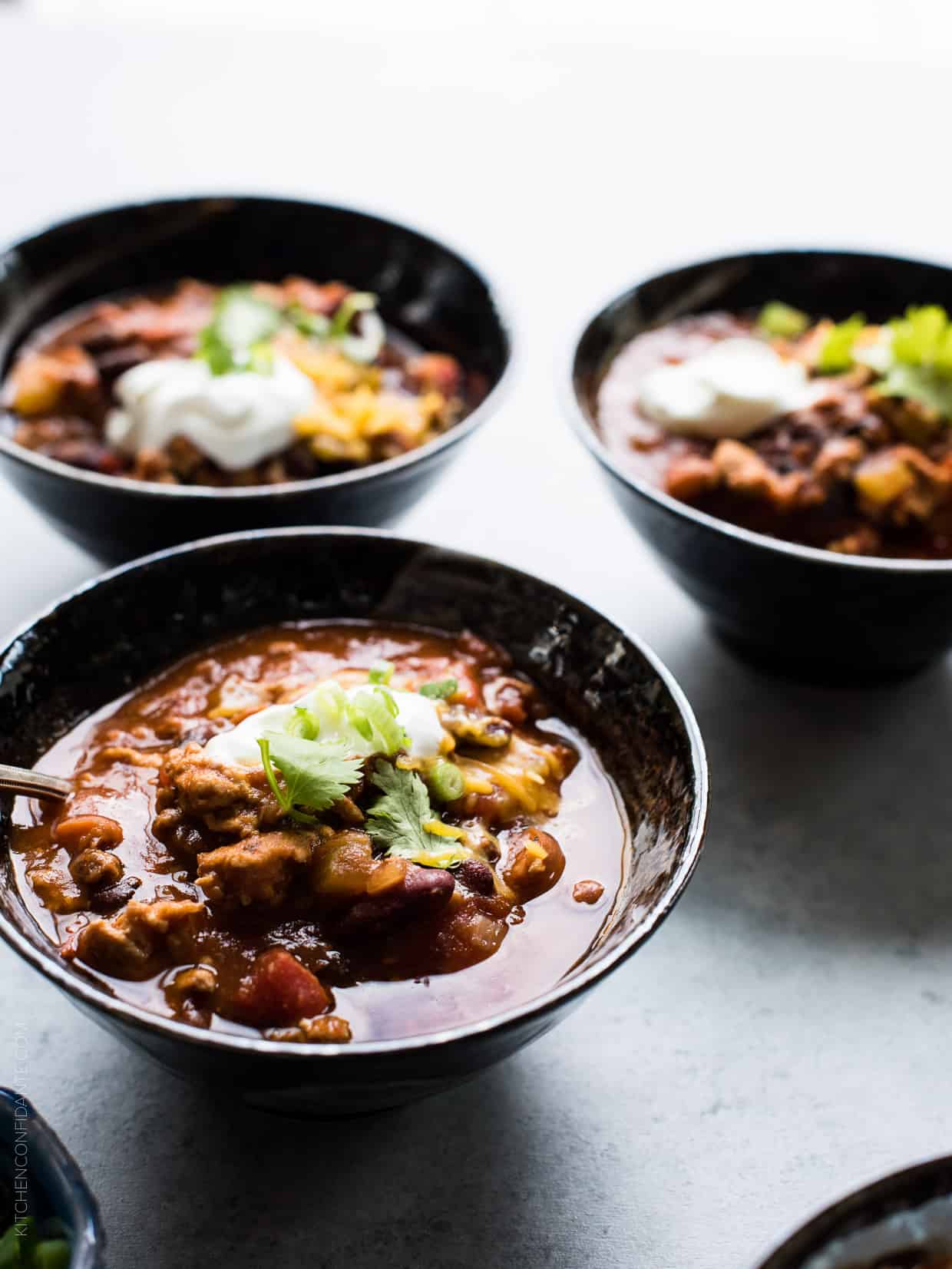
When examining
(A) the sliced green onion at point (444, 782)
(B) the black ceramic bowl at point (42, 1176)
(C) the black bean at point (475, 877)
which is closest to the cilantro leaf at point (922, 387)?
(A) the sliced green onion at point (444, 782)

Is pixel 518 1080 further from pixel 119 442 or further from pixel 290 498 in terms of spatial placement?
pixel 119 442

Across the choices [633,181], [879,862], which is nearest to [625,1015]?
[879,862]

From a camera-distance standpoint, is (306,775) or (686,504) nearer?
(306,775)

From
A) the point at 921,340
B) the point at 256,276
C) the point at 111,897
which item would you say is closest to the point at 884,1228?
the point at 111,897

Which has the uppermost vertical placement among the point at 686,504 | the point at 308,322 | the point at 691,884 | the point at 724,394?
the point at 308,322

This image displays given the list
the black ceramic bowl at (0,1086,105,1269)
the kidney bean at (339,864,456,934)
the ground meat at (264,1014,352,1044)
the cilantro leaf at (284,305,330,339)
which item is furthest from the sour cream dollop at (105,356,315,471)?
the black ceramic bowl at (0,1086,105,1269)

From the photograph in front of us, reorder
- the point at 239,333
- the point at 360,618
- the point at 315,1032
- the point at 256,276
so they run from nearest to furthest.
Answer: the point at 315,1032 → the point at 360,618 → the point at 239,333 → the point at 256,276

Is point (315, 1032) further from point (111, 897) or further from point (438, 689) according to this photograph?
point (438, 689)
